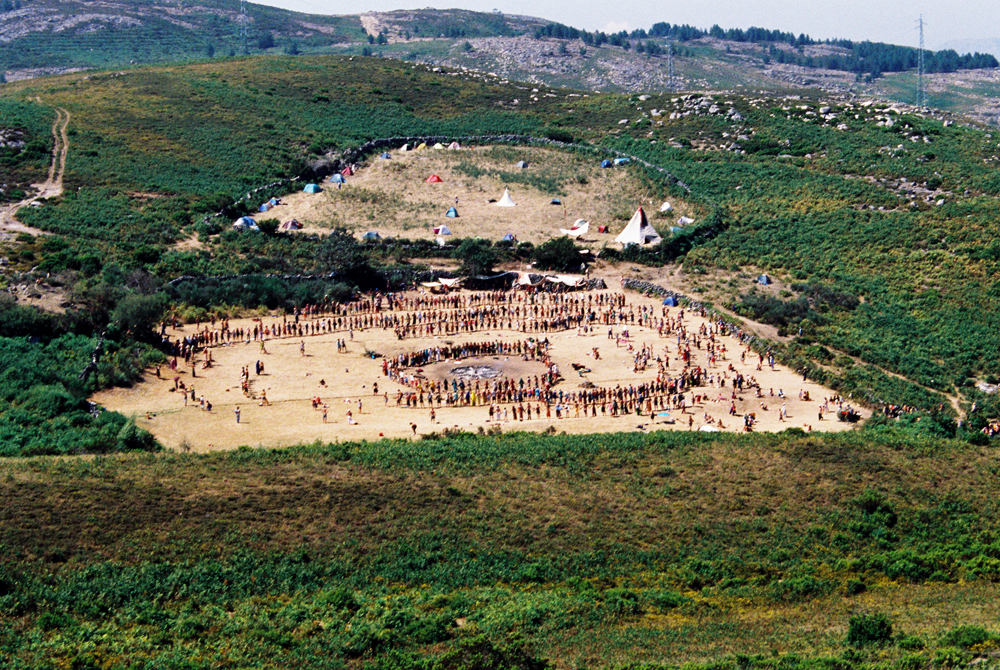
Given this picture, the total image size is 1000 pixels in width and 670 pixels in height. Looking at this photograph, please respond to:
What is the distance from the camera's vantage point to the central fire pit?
4706cm

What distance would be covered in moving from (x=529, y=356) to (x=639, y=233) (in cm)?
2104

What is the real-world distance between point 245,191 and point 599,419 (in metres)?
43.3

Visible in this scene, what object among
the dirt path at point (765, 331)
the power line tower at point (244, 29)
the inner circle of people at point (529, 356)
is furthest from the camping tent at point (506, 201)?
the power line tower at point (244, 29)

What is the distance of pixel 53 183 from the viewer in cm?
7056

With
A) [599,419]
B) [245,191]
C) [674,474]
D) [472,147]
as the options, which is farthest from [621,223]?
[674,474]

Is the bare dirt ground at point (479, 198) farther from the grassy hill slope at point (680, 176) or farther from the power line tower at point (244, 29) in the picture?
the power line tower at point (244, 29)

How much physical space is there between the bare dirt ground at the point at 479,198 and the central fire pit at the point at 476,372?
72.4 ft

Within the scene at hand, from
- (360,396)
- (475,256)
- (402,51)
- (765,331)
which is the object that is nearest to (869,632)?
(360,396)

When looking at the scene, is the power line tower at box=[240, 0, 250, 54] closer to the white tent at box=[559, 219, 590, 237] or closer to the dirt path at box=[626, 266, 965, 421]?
the white tent at box=[559, 219, 590, 237]

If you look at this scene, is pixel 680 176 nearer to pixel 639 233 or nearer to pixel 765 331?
pixel 639 233

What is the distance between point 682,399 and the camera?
144 ft

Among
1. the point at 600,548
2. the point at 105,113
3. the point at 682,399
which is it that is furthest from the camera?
the point at 105,113

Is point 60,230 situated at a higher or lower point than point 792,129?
lower

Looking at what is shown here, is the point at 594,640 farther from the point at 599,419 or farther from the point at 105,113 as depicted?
the point at 105,113
